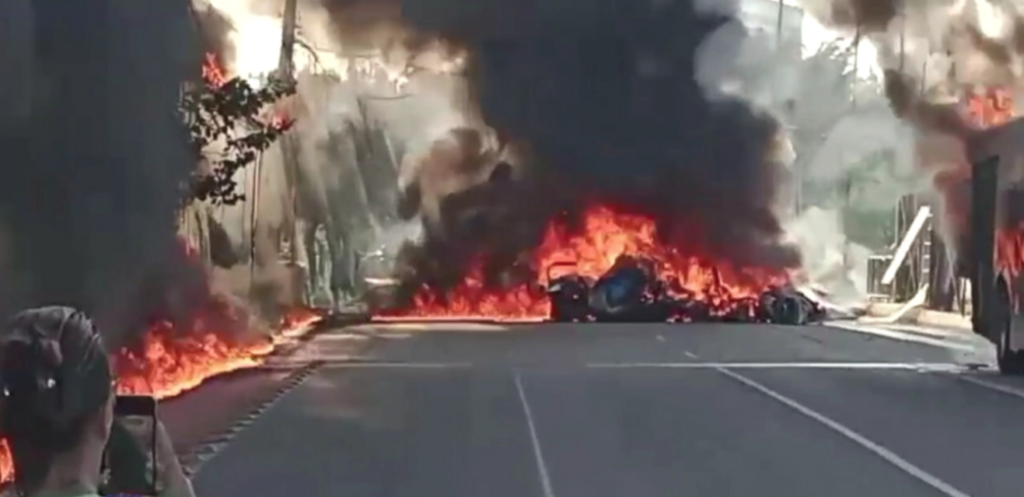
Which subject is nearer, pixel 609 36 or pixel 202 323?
pixel 202 323

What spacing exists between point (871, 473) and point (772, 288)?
128ft

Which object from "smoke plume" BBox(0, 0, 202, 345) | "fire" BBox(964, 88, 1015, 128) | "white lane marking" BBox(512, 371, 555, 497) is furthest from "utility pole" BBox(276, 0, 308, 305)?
"smoke plume" BBox(0, 0, 202, 345)

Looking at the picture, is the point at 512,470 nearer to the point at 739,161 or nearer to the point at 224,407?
the point at 224,407

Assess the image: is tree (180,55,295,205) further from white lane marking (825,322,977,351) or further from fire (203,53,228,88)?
white lane marking (825,322,977,351)

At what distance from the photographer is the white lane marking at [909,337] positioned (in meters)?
36.8

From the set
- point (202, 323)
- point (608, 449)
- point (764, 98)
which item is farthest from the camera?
point (764, 98)

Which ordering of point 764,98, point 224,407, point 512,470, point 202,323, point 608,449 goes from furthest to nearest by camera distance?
point 764,98
point 202,323
point 224,407
point 608,449
point 512,470

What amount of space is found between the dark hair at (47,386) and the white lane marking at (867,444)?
36.0 ft

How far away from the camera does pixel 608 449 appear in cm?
1653

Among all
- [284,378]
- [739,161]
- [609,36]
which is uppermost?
[609,36]

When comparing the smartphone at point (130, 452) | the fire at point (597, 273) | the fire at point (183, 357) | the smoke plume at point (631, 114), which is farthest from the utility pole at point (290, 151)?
the smartphone at point (130, 452)

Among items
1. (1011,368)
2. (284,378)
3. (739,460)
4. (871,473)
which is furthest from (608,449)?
(1011,368)

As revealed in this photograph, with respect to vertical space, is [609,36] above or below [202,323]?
above

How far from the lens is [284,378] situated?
26391mm
